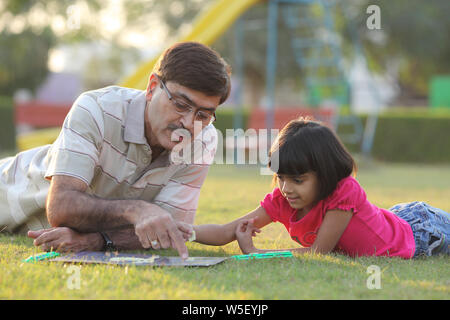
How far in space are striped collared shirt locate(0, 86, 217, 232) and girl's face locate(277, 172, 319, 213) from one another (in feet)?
1.98

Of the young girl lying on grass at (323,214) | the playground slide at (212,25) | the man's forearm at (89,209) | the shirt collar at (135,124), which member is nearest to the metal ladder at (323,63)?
the playground slide at (212,25)

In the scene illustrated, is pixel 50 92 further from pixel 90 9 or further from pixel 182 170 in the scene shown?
pixel 182 170

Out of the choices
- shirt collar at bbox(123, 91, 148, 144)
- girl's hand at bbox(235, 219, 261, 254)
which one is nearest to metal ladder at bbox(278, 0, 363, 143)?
girl's hand at bbox(235, 219, 261, 254)

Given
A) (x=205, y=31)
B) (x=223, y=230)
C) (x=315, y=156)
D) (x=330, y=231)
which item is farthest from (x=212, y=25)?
(x=330, y=231)

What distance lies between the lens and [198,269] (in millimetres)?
2814

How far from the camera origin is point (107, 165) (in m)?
3.32

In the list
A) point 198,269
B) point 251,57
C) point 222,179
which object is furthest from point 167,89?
point 251,57

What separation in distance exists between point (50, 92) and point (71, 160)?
36.2 m

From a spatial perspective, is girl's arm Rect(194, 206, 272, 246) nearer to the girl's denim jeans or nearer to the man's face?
the man's face

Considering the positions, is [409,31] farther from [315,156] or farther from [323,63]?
[315,156]

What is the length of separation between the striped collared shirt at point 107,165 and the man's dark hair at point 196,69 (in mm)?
328

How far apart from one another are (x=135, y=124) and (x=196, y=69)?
0.50 m

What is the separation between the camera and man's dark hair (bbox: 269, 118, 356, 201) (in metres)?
Result: 3.22
